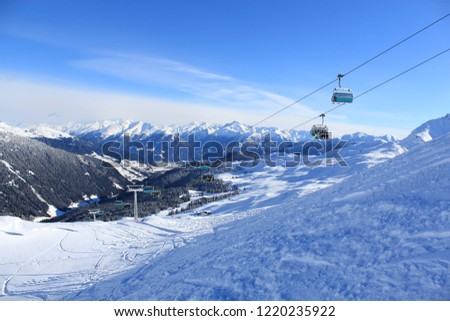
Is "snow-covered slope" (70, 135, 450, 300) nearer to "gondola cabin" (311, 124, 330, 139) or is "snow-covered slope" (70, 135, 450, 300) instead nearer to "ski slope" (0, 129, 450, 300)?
"ski slope" (0, 129, 450, 300)

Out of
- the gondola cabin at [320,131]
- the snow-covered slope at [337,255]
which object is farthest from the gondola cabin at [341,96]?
the gondola cabin at [320,131]

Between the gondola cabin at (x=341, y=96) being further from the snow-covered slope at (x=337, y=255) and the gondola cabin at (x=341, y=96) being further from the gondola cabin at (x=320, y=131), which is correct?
the gondola cabin at (x=320, y=131)

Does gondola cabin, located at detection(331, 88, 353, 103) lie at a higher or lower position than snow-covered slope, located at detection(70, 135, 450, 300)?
higher

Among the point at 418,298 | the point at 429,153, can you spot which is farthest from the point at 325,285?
the point at 429,153

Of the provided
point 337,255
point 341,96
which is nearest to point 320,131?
point 341,96

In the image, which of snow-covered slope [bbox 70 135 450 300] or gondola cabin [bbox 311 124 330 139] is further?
gondola cabin [bbox 311 124 330 139]

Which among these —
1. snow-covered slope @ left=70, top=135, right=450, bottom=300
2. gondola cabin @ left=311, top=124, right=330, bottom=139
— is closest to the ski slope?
snow-covered slope @ left=70, top=135, right=450, bottom=300
